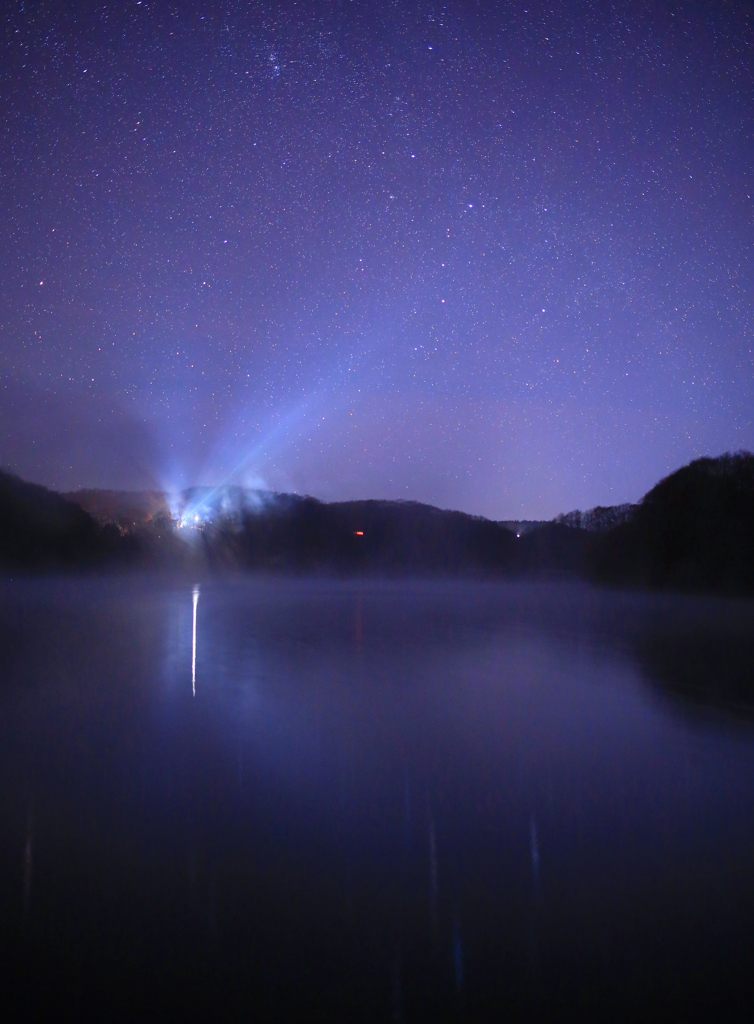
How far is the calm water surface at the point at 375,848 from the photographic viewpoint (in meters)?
1.88

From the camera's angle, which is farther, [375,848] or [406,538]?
[406,538]

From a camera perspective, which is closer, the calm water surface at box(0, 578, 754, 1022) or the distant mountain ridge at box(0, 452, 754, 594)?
the calm water surface at box(0, 578, 754, 1022)

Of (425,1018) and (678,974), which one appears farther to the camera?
(678,974)

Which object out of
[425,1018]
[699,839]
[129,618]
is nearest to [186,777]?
[425,1018]

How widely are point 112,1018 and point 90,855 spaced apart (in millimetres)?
976

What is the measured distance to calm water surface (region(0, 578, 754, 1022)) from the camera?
1880 mm

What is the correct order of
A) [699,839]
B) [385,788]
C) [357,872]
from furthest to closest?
[385,788], [699,839], [357,872]

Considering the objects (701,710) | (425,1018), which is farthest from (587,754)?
(425,1018)

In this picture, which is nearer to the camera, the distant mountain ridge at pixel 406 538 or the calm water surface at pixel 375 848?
the calm water surface at pixel 375 848

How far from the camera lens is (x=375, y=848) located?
8.96ft

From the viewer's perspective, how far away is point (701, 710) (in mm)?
5293

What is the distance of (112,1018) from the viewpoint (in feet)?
5.72

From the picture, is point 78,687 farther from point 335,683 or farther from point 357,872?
point 357,872

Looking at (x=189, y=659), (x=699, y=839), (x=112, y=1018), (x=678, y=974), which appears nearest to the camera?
(x=112, y=1018)
